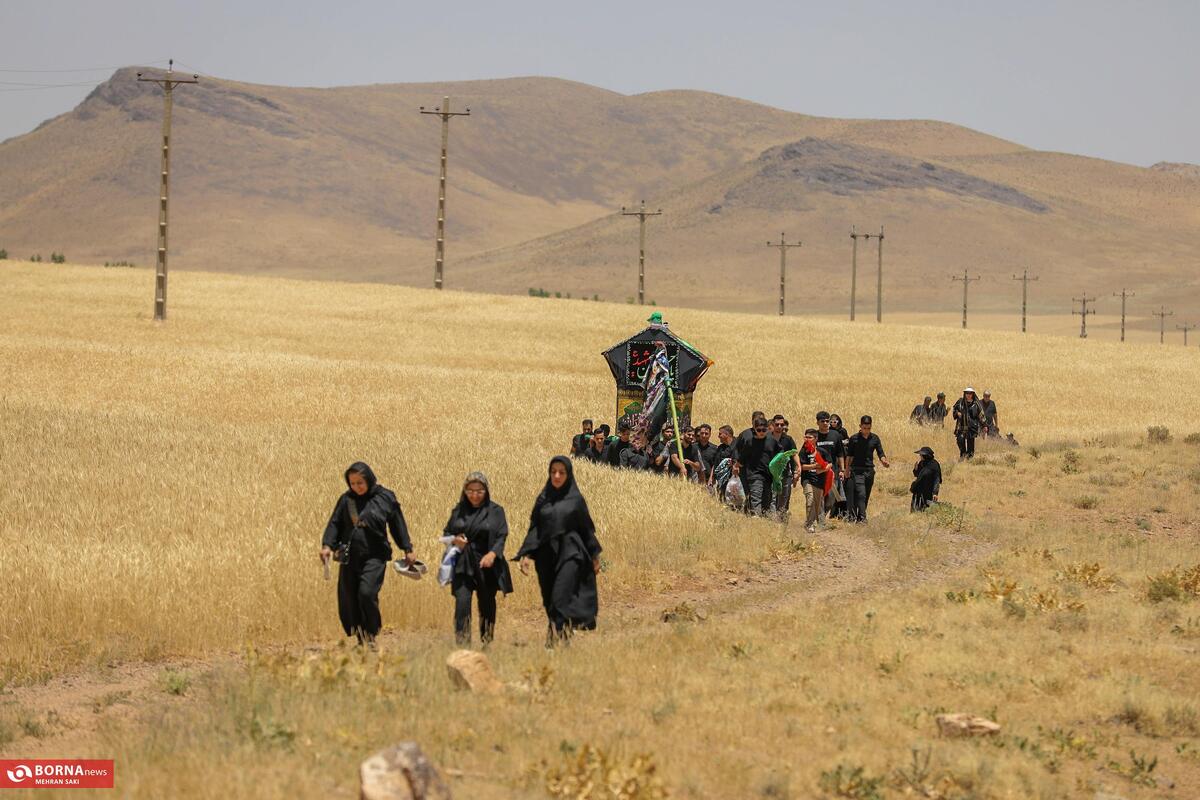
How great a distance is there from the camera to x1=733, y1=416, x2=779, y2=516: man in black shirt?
20.0 m

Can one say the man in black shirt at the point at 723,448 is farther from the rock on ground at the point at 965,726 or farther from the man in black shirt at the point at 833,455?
the rock on ground at the point at 965,726

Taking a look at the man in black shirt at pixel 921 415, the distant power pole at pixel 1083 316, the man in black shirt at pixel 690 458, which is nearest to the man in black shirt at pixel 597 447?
the man in black shirt at pixel 690 458

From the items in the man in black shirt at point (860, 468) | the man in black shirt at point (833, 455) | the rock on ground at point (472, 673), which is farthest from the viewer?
the man in black shirt at point (860, 468)

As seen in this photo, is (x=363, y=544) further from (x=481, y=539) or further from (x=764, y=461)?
(x=764, y=461)

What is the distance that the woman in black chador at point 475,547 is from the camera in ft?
39.1

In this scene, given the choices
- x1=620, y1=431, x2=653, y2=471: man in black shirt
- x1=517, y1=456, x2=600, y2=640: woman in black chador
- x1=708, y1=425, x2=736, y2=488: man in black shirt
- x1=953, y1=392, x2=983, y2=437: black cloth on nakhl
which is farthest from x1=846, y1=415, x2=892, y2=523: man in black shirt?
x1=517, y1=456, x2=600, y2=640: woman in black chador

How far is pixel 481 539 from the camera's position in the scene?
12.0 meters

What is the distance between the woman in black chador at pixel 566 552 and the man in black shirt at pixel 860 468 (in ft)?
31.2

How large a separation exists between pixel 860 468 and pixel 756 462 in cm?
200

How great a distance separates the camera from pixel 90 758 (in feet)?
28.2

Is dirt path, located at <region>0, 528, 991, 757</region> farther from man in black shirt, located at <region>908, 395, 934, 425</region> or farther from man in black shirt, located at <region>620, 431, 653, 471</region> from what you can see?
man in black shirt, located at <region>908, 395, 934, 425</region>

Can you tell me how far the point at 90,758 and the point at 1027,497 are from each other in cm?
1918

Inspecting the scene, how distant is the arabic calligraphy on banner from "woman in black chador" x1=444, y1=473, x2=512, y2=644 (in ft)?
36.5

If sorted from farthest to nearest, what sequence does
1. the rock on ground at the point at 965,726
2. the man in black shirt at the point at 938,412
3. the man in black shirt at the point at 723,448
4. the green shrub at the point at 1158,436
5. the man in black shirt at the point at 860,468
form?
the green shrub at the point at 1158,436, the man in black shirt at the point at 938,412, the man in black shirt at the point at 723,448, the man in black shirt at the point at 860,468, the rock on ground at the point at 965,726
